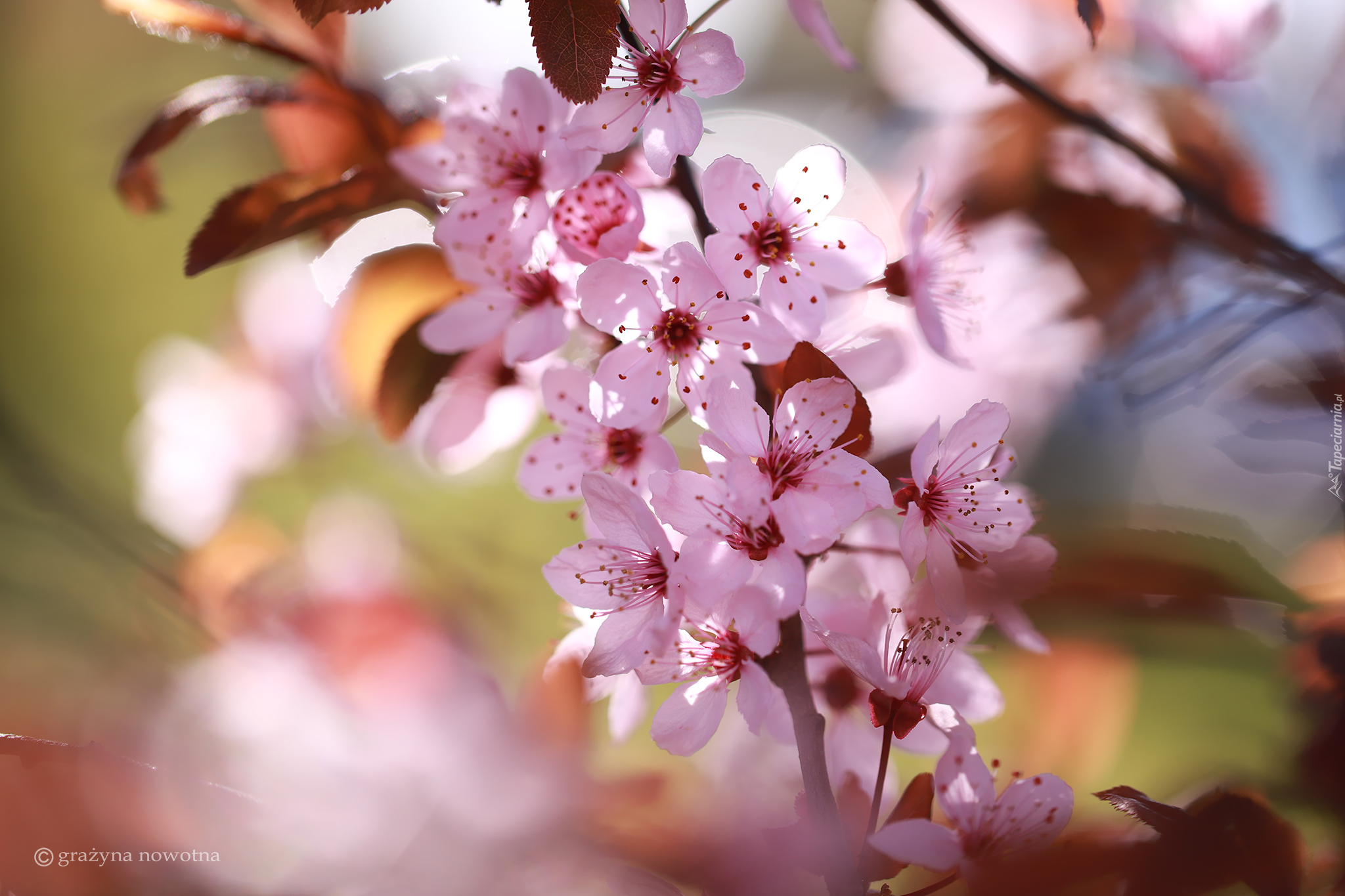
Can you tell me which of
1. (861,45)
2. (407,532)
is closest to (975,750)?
(407,532)

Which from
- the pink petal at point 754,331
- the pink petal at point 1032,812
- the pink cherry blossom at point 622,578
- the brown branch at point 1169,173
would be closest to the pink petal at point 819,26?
the brown branch at point 1169,173

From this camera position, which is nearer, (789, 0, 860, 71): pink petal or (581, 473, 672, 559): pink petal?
(581, 473, 672, 559): pink petal

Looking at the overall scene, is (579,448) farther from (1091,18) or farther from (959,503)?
(1091,18)

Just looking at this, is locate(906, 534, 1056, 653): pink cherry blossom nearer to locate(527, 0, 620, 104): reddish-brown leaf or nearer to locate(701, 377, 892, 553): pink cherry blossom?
locate(701, 377, 892, 553): pink cherry blossom

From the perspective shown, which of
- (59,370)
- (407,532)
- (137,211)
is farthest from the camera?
(59,370)

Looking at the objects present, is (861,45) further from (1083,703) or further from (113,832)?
(113,832)

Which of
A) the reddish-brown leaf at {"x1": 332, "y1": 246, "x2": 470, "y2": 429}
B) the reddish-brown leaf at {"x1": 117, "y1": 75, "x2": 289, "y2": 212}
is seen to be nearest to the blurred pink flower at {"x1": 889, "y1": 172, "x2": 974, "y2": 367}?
the reddish-brown leaf at {"x1": 332, "y1": 246, "x2": 470, "y2": 429}
